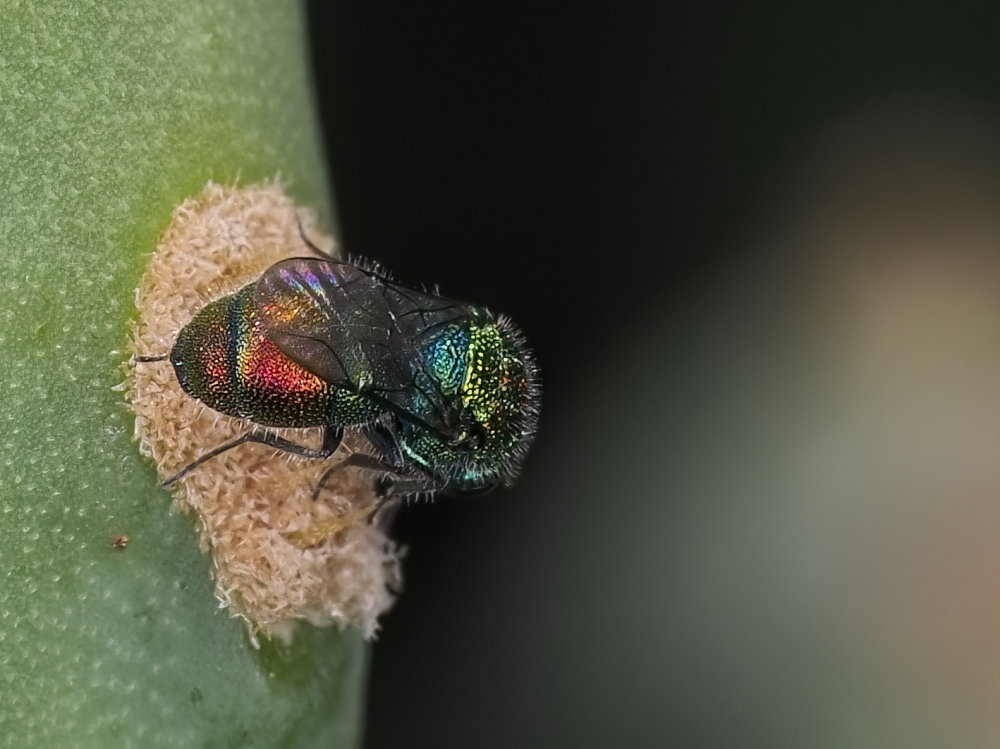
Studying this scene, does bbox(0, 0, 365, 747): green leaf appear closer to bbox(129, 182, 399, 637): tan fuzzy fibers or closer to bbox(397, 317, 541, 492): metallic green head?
bbox(129, 182, 399, 637): tan fuzzy fibers

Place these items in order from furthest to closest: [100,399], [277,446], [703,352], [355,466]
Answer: [703,352], [355,466], [277,446], [100,399]

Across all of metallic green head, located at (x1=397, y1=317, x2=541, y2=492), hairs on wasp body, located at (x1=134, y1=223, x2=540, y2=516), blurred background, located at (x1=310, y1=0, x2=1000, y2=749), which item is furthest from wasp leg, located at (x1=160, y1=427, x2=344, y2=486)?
blurred background, located at (x1=310, y1=0, x2=1000, y2=749)

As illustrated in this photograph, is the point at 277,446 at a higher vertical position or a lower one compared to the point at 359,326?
lower

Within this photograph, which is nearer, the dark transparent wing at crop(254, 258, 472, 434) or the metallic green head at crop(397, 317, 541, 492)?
the dark transparent wing at crop(254, 258, 472, 434)

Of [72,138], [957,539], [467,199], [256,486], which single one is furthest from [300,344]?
[957,539]

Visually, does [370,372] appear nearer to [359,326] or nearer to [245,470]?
[359,326]

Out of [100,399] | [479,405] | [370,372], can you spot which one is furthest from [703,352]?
[100,399]
